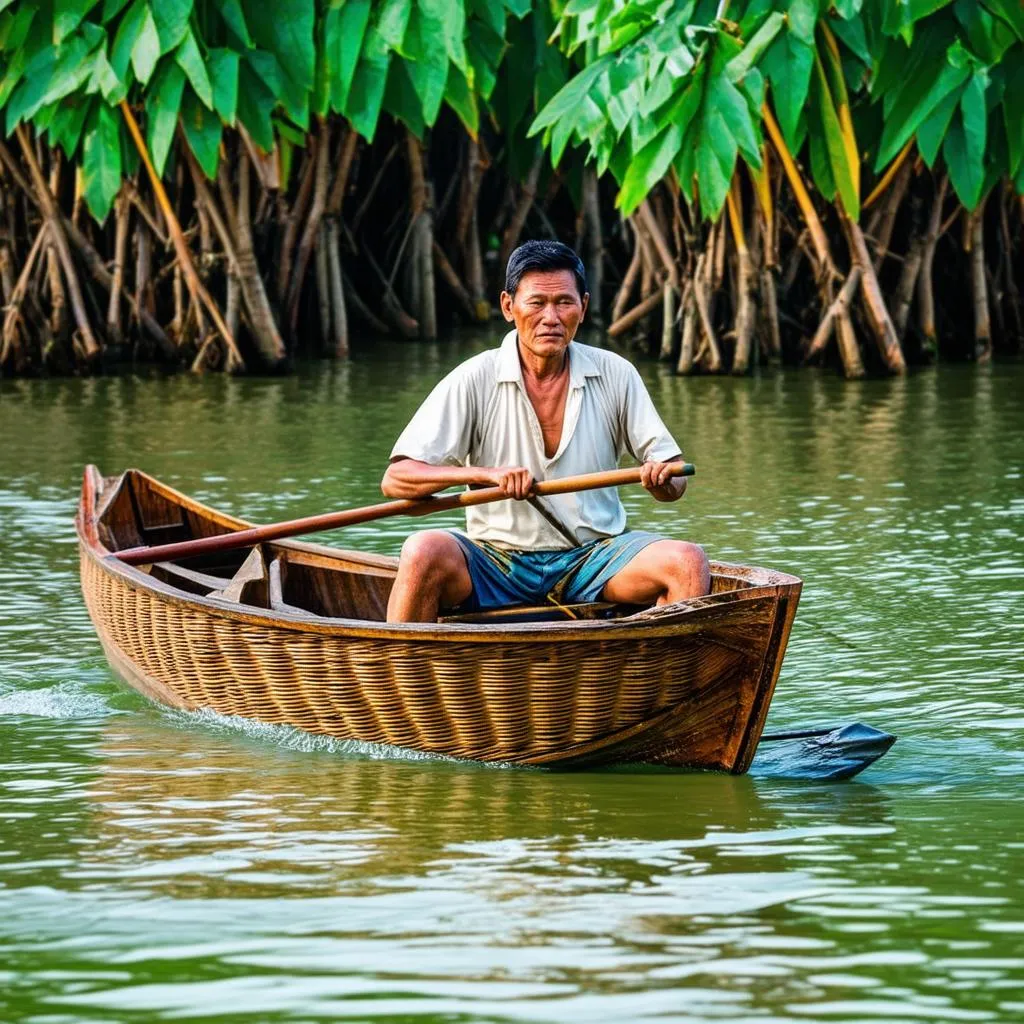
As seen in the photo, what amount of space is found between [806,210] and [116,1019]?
33.4 ft

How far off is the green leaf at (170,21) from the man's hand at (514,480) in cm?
716

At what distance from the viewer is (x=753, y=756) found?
5176mm

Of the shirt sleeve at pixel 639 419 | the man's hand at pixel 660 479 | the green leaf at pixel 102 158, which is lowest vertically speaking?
the man's hand at pixel 660 479

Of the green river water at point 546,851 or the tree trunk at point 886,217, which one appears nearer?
the green river water at point 546,851

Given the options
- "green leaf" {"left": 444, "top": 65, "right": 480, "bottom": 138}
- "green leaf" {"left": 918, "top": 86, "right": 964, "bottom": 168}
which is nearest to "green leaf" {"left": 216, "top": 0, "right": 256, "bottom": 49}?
"green leaf" {"left": 444, "top": 65, "right": 480, "bottom": 138}

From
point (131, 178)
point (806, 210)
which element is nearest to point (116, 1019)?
point (806, 210)

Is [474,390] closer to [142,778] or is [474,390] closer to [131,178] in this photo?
[142,778]

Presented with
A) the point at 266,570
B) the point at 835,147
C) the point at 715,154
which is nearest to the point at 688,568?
the point at 266,570

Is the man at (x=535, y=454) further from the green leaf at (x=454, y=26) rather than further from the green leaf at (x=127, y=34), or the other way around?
the green leaf at (x=127, y=34)

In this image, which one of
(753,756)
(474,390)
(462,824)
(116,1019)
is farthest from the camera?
(474,390)

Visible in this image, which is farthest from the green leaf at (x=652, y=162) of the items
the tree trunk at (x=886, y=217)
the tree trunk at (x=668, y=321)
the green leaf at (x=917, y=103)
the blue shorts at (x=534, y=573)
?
the tree trunk at (x=668, y=321)

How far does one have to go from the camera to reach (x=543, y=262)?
5.38 m

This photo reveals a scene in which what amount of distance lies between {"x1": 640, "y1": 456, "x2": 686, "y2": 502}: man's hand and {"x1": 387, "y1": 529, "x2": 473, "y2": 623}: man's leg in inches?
20.9

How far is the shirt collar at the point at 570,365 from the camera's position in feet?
18.0
